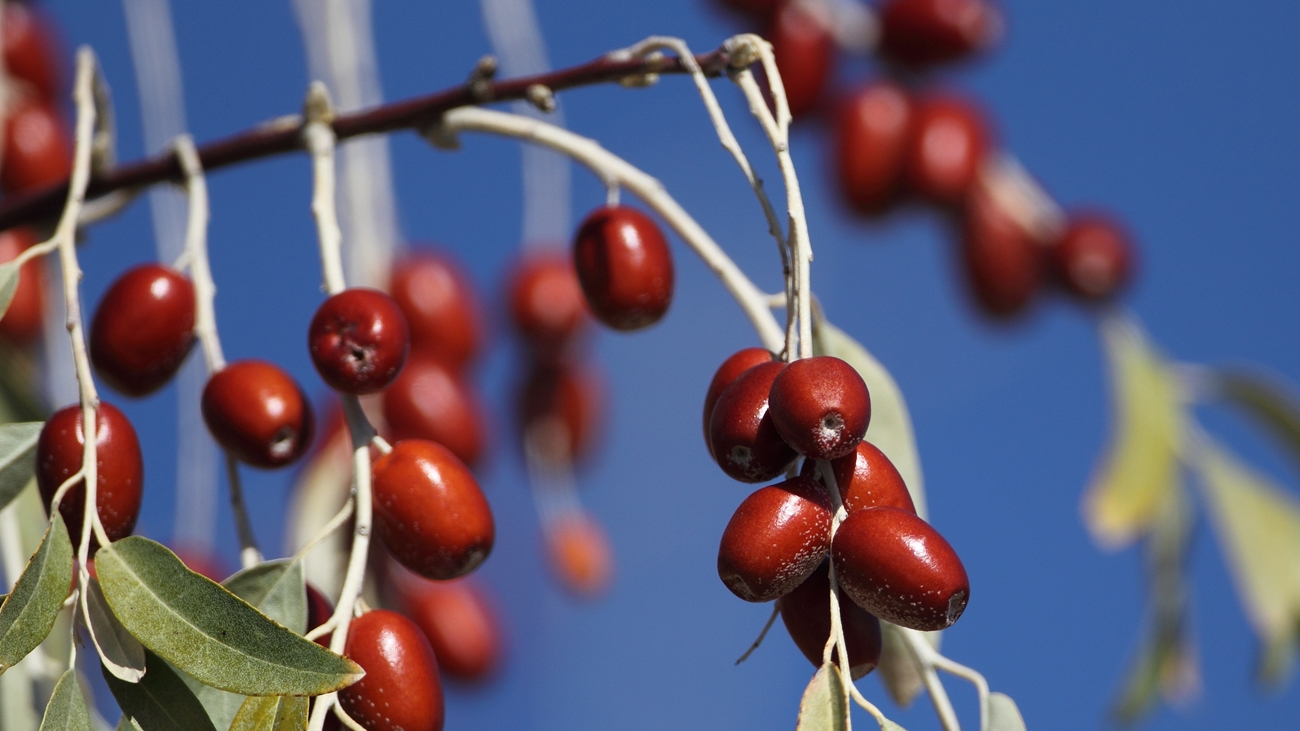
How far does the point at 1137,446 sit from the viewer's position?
4.63 feet

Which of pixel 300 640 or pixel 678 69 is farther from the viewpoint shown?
pixel 678 69

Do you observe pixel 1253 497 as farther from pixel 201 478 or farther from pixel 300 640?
pixel 300 640

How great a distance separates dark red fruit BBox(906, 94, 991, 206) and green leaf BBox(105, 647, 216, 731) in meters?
1.17

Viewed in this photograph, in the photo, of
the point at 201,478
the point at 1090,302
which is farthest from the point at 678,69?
the point at 1090,302

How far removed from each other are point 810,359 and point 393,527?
22 cm

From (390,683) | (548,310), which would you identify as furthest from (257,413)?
(548,310)

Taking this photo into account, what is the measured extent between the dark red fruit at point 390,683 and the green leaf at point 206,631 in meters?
0.04

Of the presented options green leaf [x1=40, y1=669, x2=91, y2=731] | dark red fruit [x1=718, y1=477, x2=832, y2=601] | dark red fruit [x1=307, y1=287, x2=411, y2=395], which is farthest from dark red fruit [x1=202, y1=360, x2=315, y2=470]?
dark red fruit [x1=718, y1=477, x2=832, y2=601]

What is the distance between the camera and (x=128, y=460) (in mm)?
596

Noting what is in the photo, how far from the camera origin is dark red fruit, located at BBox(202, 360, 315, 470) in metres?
0.64

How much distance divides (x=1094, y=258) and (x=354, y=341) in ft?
3.67

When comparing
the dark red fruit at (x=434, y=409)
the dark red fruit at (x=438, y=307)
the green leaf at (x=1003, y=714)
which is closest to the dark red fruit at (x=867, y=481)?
the green leaf at (x=1003, y=714)

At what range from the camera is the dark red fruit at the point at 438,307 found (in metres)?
1.30

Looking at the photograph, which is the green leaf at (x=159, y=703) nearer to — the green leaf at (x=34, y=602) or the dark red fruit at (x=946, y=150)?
the green leaf at (x=34, y=602)
